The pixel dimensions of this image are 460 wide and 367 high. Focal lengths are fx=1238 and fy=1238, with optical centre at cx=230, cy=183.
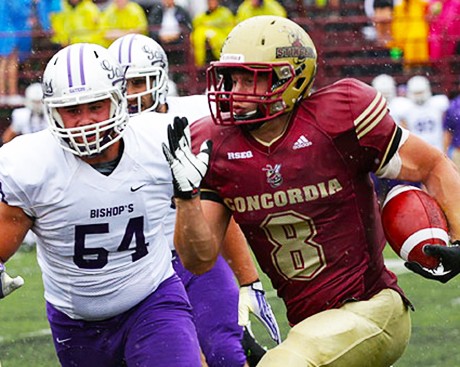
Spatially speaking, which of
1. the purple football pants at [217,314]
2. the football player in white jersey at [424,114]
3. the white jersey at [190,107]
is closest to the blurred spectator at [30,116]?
the football player in white jersey at [424,114]

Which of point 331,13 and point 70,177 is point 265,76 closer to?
point 70,177

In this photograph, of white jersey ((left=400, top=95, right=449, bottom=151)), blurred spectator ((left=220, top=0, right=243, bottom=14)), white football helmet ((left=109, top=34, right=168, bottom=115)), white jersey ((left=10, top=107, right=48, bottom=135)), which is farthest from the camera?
blurred spectator ((left=220, top=0, right=243, bottom=14))

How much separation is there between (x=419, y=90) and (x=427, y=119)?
303mm

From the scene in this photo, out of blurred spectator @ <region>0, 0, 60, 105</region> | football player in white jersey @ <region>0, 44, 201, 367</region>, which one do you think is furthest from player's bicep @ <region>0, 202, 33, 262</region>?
blurred spectator @ <region>0, 0, 60, 105</region>

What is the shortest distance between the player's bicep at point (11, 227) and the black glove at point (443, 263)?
1267mm

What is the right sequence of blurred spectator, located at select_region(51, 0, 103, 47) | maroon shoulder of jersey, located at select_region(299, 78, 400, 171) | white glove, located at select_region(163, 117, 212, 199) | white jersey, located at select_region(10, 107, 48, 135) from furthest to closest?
blurred spectator, located at select_region(51, 0, 103, 47) → white jersey, located at select_region(10, 107, 48, 135) → maroon shoulder of jersey, located at select_region(299, 78, 400, 171) → white glove, located at select_region(163, 117, 212, 199)

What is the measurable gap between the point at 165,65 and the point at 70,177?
1618 mm

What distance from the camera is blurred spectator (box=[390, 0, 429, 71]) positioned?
504 inches

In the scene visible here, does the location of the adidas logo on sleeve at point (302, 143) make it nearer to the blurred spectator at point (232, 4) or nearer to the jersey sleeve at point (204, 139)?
the jersey sleeve at point (204, 139)

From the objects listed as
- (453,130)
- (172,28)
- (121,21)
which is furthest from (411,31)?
(121,21)

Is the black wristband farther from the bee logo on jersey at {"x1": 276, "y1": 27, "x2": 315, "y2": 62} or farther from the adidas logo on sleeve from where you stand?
the bee logo on jersey at {"x1": 276, "y1": 27, "x2": 315, "y2": 62}

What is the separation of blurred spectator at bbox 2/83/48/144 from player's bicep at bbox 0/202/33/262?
26.1ft

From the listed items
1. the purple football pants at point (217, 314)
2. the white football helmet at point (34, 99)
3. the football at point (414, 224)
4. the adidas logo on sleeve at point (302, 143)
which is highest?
the adidas logo on sleeve at point (302, 143)

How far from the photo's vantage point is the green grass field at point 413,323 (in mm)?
6250
